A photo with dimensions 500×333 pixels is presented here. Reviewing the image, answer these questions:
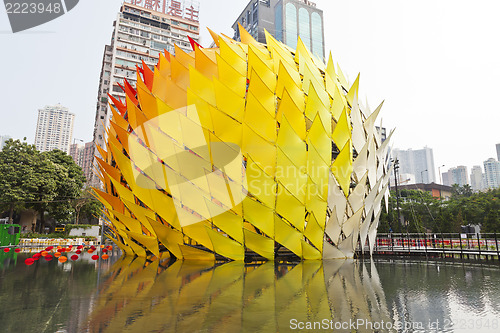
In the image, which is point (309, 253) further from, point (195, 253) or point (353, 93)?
point (353, 93)

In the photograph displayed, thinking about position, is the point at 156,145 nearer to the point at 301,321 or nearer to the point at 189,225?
the point at 189,225

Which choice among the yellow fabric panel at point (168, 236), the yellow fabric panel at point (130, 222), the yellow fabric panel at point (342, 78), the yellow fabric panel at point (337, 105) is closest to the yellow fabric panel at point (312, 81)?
the yellow fabric panel at point (337, 105)

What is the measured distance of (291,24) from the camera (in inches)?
3425

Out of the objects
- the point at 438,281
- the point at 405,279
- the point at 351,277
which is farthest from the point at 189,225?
the point at 438,281

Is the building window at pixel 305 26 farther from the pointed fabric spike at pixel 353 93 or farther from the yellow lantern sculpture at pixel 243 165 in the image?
the yellow lantern sculpture at pixel 243 165

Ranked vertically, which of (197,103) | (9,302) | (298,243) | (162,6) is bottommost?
(9,302)

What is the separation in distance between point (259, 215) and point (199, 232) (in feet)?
7.89

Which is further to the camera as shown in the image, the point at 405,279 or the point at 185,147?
the point at 185,147

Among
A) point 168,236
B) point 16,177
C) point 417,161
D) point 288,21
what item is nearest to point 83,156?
point 288,21

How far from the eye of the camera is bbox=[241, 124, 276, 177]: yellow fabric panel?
1211 centimetres

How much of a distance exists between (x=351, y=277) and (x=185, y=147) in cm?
732

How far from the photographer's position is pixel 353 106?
14.6m

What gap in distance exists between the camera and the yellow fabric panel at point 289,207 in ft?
40.0

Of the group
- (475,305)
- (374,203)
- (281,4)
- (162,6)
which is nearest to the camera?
(475,305)
